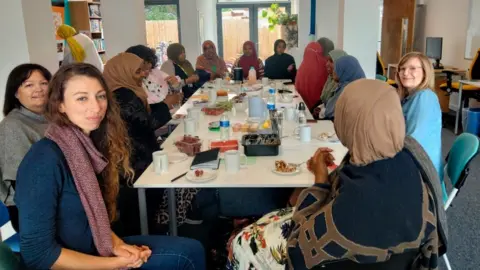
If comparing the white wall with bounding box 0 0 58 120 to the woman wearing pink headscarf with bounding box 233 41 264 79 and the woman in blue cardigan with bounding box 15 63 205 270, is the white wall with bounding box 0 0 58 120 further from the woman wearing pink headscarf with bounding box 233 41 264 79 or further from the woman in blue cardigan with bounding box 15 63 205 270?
the woman wearing pink headscarf with bounding box 233 41 264 79

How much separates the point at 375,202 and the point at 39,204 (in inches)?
41.0

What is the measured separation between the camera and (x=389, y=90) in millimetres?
1329

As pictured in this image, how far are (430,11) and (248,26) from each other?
5.08 m

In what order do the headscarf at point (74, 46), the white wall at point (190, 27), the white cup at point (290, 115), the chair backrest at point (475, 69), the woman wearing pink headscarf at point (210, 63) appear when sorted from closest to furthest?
the white cup at point (290, 115), the headscarf at point (74, 46), the chair backrest at point (475, 69), the woman wearing pink headscarf at point (210, 63), the white wall at point (190, 27)

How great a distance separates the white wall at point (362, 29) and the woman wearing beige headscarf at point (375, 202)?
3494 millimetres

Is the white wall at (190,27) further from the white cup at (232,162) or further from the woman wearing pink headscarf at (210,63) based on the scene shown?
the white cup at (232,162)

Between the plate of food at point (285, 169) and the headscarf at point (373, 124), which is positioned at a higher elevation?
the headscarf at point (373, 124)

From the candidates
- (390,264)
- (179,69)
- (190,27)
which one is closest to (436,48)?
(179,69)

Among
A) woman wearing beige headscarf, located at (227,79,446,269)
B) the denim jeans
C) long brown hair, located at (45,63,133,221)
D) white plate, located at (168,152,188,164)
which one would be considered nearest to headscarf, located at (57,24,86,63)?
white plate, located at (168,152,188,164)

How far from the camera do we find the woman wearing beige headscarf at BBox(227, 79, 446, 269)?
48.7 inches

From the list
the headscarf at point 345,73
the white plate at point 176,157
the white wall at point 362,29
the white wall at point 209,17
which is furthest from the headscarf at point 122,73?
the white wall at point 209,17

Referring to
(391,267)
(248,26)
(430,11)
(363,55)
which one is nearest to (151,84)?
(363,55)

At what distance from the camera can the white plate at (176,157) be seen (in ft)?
7.46

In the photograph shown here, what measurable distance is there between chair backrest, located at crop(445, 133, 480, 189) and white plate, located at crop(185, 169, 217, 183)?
128 centimetres
